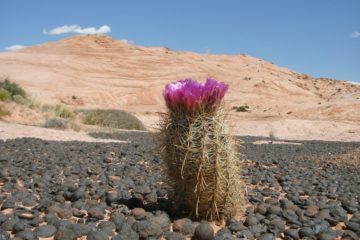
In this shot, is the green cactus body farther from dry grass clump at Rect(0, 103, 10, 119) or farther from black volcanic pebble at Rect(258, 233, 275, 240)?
dry grass clump at Rect(0, 103, 10, 119)

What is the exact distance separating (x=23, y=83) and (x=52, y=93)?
352 cm

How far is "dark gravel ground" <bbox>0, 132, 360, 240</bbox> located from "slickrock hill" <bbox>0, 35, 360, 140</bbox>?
17683 millimetres

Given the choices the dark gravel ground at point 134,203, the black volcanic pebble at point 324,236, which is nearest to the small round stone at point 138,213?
the dark gravel ground at point 134,203

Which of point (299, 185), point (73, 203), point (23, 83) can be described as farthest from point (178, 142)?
point (23, 83)

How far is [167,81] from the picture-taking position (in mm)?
44062

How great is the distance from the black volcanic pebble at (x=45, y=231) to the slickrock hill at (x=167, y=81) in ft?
70.6

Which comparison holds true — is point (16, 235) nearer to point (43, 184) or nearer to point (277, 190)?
point (43, 184)

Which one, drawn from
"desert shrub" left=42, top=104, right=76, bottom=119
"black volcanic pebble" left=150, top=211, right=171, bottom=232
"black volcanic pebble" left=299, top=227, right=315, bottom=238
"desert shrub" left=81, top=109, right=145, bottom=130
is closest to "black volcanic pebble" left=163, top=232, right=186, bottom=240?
"black volcanic pebble" left=150, top=211, right=171, bottom=232

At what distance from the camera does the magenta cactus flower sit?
159 inches

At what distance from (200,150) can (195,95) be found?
49 centimetres

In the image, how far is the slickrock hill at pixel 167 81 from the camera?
28.9 meters

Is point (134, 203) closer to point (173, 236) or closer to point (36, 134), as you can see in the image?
point (173, 236)

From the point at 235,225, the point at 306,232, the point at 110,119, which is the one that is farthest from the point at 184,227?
the point at 110,119

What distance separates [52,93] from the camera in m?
36.0
